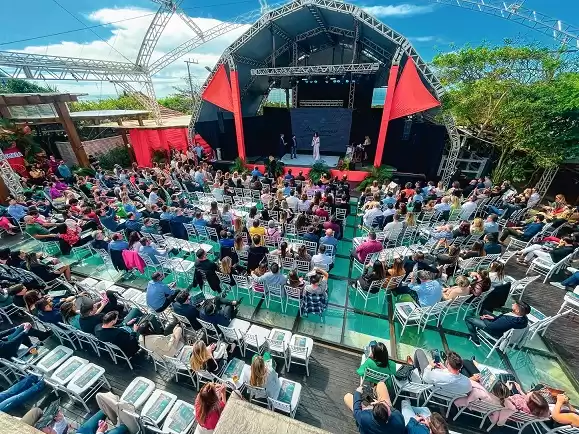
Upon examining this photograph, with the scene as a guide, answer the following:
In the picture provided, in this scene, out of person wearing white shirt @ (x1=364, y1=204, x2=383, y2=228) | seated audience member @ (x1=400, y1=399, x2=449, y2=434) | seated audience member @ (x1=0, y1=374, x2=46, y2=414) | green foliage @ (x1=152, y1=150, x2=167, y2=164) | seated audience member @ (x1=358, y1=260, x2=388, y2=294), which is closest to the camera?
seated audience member @ (x1=400, y1=399, x2=449, y2=434)

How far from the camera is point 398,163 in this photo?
13555mm

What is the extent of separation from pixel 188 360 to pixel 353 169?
40.6ft

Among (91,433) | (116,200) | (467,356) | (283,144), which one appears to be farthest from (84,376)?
(283,144)

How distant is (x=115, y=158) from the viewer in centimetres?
1673

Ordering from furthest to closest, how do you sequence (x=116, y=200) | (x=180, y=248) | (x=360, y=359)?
(x=116, y=200)
(x=180, y=248)
(x=360, y=359)

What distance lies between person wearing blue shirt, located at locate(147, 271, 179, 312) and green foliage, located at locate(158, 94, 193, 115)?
4591 cm

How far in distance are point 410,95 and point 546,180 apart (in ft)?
21.8

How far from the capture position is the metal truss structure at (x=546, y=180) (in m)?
10.5

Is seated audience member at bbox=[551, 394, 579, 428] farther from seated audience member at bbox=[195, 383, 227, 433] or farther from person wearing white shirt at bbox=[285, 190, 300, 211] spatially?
person wearing white shirt at bbox=[285, 190, 300, 211]

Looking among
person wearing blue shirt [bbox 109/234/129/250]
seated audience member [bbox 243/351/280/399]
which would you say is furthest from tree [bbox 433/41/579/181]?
person wearing blue shirt [bbox 109/234/129/250]

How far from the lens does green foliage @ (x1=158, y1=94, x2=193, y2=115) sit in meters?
44.6

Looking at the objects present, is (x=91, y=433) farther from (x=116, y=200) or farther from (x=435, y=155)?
(x=435, y=155)

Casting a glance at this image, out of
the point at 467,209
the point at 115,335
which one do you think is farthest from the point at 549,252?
the point at 115,335

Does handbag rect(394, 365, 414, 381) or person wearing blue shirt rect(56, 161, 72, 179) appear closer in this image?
handbag rect(394, 365, 414, 381)
